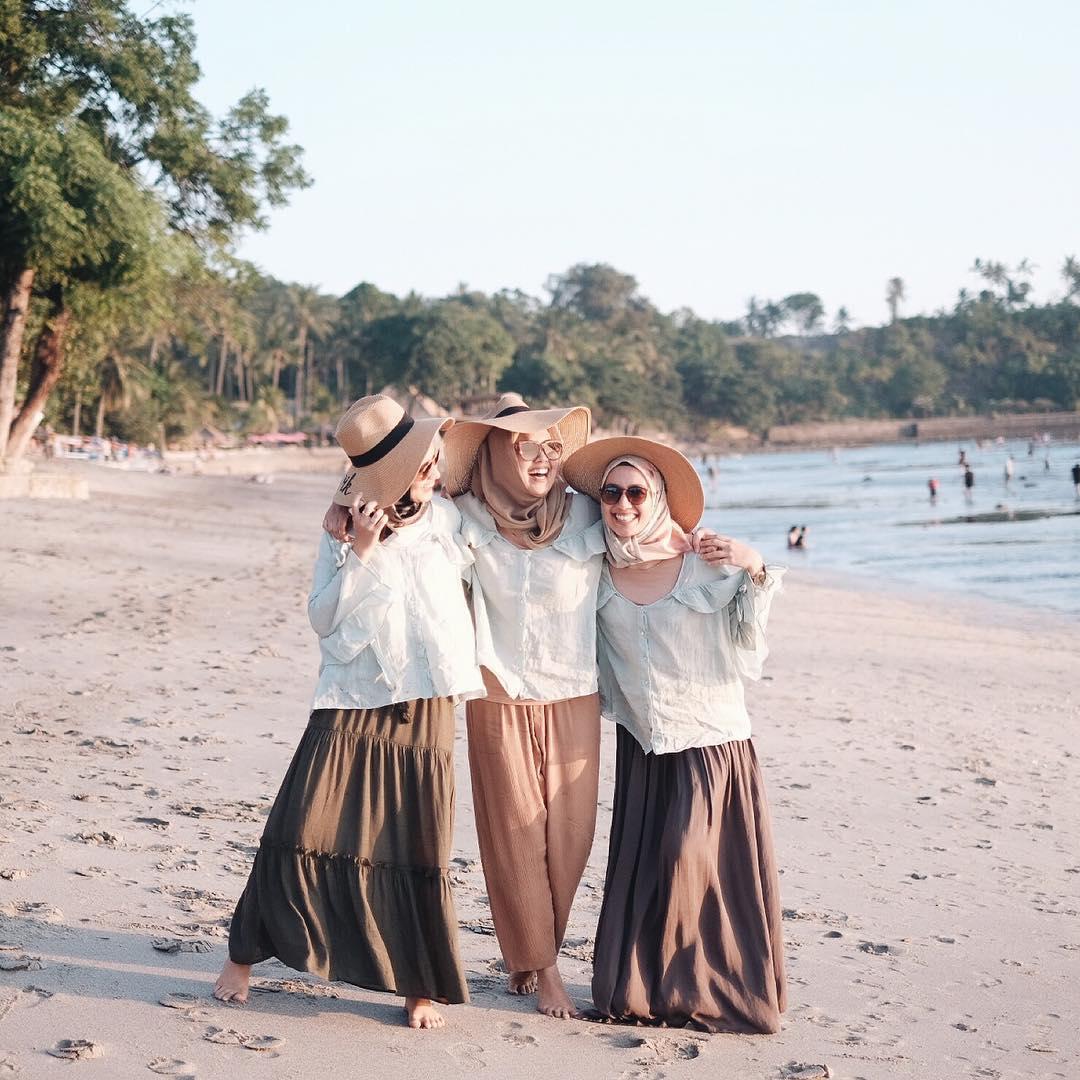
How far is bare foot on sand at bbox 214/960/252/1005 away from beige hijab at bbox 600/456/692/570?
4.57 feet

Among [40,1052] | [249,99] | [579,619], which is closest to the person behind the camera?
[40,1052]

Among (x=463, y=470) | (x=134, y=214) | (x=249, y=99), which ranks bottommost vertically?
(x=463, y=470)

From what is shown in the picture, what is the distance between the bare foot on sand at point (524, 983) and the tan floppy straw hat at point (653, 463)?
4.20 ft

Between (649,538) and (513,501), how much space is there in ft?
1.24

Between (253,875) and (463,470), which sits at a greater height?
(463,470)

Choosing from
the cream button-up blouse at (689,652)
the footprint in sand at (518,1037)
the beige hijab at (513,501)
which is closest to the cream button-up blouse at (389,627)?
the beige hijab at (513,501)

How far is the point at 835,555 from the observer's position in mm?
24281

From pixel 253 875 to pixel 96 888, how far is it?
104 cm

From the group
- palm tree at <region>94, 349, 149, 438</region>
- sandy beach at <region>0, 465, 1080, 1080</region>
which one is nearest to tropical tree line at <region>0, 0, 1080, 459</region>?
palm tree at <region>94, 349, 149, 438</region>

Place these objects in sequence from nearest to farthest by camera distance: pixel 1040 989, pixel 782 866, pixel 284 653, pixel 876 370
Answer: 1. pixel 1040 989
2. pixel 782 866
3. pixel 284 653
4. pixel 876 370

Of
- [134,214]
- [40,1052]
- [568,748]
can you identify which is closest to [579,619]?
[568,748]

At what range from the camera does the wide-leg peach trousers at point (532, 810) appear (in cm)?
362

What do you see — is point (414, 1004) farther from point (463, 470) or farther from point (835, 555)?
point (835, 555)

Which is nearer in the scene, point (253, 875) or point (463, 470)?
point (253, 875)
